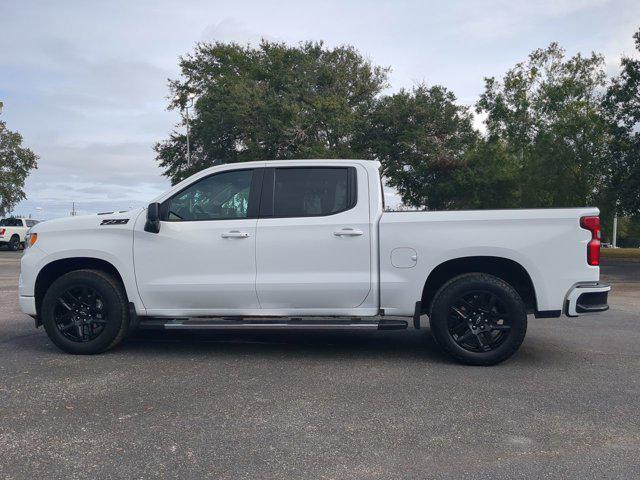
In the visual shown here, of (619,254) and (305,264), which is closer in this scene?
(305,264)

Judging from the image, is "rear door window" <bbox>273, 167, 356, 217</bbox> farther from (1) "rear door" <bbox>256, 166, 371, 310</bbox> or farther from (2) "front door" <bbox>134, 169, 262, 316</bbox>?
(2) "front door" <bbox>134, 169, 262, 316</bbox>

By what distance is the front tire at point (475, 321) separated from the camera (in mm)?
5203

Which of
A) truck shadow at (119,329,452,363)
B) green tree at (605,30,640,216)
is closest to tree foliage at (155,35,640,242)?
green tree at (605,30,640,216)

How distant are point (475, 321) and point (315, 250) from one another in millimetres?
1615

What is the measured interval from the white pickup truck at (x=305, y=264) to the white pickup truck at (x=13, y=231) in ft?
92.7

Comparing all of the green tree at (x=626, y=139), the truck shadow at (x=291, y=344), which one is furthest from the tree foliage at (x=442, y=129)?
the truck shadow at (x=291, y=344)

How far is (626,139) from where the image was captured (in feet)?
89.5

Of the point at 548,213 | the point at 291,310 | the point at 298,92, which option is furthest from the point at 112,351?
the point at 298,92

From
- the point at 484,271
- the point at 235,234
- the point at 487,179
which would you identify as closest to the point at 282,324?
the point at 235,234

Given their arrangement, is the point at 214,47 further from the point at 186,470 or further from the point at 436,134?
the point at 186,470

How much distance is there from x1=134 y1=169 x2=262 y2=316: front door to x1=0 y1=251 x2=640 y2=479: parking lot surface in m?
0.59

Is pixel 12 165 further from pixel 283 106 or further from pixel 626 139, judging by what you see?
pixel 626 139

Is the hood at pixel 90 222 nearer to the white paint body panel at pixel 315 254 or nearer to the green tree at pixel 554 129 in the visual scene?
the white paint body panel at pixel 315 254

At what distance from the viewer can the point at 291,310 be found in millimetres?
5512
